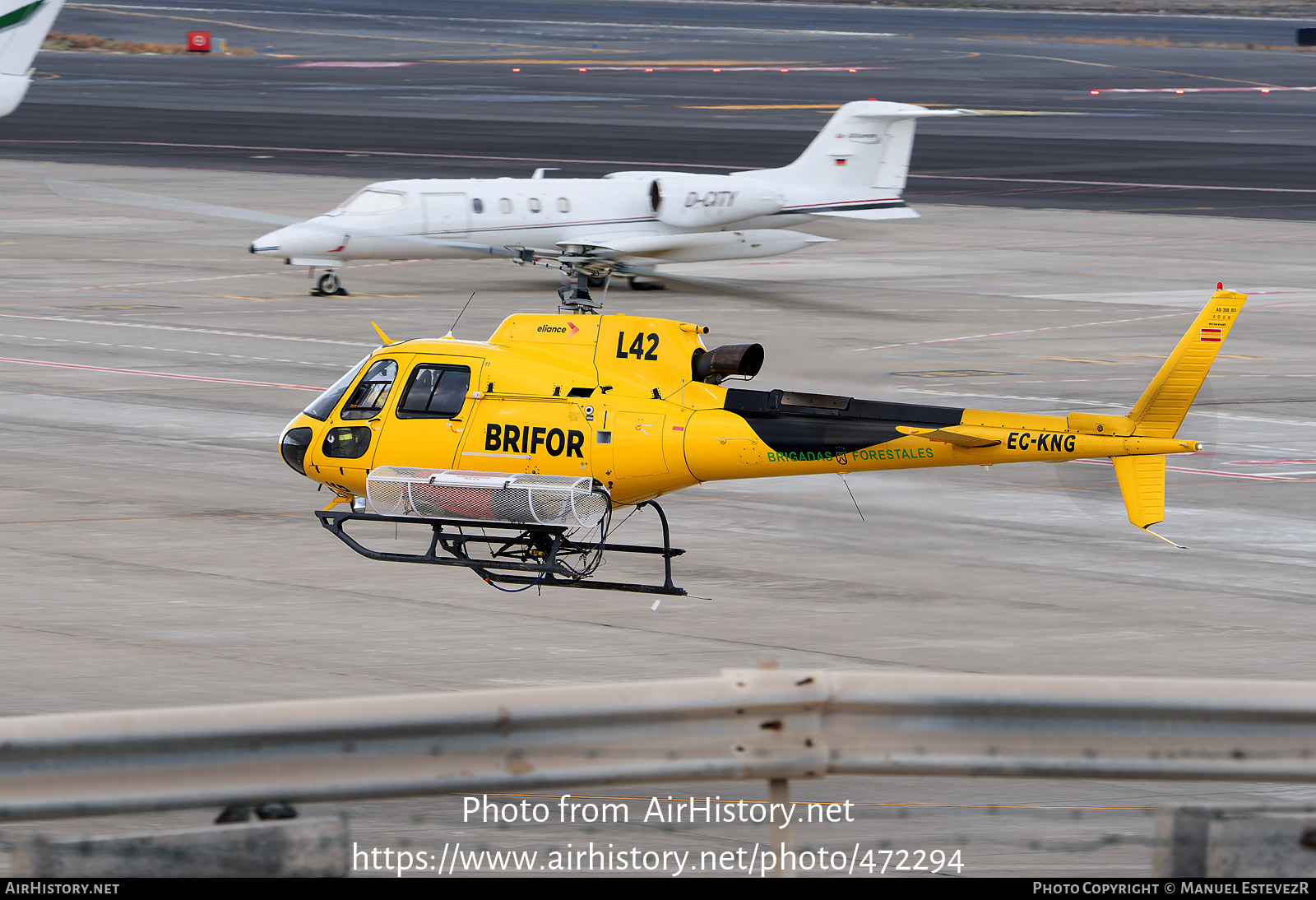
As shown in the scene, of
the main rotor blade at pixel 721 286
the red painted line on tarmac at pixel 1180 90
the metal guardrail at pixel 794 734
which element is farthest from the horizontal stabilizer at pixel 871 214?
the red painted line on tarmac at pixel 1180 90

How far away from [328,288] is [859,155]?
12.0 metres

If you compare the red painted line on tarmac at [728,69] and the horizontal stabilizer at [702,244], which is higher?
the horizontal stabilizer at [702,244]

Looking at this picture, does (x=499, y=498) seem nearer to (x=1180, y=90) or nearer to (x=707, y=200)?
(x=707, y=200)

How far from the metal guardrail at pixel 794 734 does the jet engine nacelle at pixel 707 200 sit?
3300cm

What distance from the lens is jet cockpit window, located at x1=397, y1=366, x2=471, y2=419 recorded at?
1798cm

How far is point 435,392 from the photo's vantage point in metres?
18.1

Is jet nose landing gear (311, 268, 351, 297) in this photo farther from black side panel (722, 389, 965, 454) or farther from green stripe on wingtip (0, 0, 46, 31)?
black side panel (722, 389, 965, 454)

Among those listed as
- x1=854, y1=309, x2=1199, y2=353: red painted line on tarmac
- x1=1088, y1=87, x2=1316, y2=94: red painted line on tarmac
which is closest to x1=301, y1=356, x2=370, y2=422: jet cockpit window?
x1=854, y1=309, x2=1199, y2=353: red painted line on tarmac

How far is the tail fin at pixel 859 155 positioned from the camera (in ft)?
131

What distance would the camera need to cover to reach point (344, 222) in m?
38.9

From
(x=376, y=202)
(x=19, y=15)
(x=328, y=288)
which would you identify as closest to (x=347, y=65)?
(x=19, y=15)

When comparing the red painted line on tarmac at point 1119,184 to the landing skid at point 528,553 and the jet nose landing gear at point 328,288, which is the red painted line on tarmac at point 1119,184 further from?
the landing skid at point 528,553

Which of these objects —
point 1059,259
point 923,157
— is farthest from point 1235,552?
point 923,157

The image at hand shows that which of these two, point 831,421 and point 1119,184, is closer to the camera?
point 831,421
